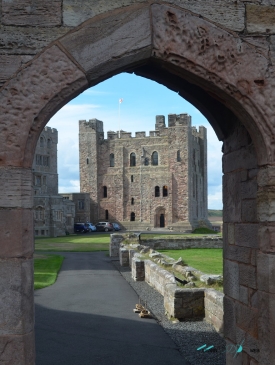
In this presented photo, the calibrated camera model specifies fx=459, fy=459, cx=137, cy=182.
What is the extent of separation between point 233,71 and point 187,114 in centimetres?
4365

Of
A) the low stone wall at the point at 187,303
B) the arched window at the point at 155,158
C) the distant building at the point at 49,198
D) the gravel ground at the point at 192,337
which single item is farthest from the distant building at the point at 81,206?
the low stone wall at the point at 187,303

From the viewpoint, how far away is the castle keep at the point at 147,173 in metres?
47.1

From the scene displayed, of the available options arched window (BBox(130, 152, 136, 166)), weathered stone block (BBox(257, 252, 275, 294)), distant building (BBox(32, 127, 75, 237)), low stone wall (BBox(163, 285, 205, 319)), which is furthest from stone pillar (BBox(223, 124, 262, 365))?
arched window (BBox(130, 152, 136, 166))

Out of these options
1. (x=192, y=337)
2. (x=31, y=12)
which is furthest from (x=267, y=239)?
(x=192, y=337)

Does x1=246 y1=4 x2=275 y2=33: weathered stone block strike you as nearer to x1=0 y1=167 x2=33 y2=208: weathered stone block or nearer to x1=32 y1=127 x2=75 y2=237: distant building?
x1=0 y1=167 x2=33 y2=208: weathered stone block

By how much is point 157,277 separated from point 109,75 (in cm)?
937

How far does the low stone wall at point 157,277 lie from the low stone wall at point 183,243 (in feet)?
34.5

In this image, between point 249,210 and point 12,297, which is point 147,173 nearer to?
point 249,210

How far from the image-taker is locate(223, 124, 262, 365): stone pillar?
166 inches

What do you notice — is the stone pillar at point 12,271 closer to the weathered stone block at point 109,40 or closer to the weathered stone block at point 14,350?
the weathered stone block at point 14,350

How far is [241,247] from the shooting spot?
14.9 feet

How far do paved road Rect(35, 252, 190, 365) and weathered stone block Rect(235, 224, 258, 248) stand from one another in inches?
123

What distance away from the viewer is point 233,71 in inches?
148

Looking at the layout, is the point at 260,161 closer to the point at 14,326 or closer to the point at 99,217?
the point at 14,326
